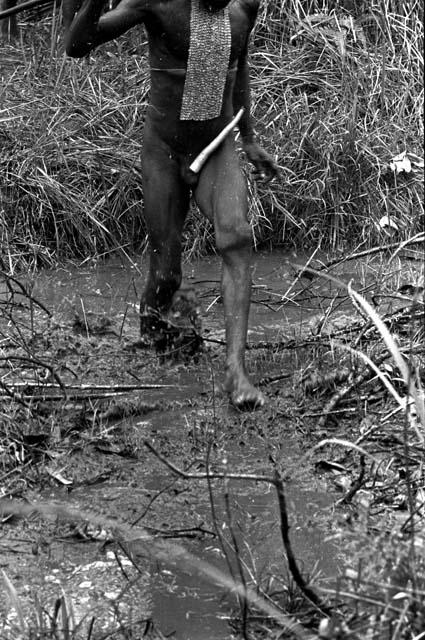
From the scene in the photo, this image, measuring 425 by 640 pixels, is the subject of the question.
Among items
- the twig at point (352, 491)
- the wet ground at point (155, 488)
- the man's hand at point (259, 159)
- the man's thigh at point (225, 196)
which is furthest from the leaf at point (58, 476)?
the man's hand at point (259, 159)

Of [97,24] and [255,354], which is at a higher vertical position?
[97,24]

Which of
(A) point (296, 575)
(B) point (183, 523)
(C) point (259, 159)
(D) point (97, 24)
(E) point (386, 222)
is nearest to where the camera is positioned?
(A) point (296, 575)

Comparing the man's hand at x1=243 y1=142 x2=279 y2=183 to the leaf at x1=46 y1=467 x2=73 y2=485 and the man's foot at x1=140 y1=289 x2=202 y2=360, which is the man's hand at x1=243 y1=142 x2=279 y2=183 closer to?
the man's foot at x1=140 y1=289 x2=202 y2=360

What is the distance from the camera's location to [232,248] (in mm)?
5418

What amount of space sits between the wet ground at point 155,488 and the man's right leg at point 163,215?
0.37 meters

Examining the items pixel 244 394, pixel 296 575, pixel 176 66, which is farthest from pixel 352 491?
pixel 176 66

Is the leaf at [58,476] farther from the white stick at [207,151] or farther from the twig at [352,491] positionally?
the white stick at [207,151]

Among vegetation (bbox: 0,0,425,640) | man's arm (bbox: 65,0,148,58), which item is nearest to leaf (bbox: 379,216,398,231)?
vegetation (bbox: 0,0,425,640)

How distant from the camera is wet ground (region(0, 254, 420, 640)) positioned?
353 centimetres

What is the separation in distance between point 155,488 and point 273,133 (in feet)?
16.7

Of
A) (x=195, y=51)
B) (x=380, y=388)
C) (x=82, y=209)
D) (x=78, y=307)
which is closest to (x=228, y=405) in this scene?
(x=380, y=388)

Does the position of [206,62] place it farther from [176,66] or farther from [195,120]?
[195,120]

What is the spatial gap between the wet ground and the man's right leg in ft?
1.20

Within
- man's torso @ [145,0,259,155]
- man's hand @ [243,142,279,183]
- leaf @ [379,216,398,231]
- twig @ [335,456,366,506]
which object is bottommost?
leaf @ [379,216,398,231]
